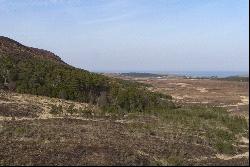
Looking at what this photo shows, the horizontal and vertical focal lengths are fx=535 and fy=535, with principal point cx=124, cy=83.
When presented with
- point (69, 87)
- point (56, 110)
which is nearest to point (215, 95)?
point (69, 87)

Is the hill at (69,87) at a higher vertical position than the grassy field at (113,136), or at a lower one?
higher

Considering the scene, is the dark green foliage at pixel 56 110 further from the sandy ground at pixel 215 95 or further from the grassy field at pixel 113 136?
the sandy ground at pixel 215 95

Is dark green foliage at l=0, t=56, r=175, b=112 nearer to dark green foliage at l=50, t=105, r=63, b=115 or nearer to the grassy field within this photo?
dark green foliage at l=50, t=105, r=63, b=115

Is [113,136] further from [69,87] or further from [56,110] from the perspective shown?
[69,87]

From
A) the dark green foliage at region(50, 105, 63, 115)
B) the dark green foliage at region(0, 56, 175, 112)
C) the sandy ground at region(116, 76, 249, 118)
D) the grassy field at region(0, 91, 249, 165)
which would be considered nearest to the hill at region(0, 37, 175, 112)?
the dark green foliage at region(0, 56, 175, 112)

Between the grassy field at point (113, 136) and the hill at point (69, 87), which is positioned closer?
the grassy field at point (113, 136)

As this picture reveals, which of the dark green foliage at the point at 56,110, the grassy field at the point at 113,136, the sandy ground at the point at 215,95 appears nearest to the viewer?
the grassy field at the point at 113,136

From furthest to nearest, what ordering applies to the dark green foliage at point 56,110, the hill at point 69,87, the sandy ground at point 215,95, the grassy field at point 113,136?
the sandy ground at point 215,95 → the hill at point 69,87 → the dark green foliage at point 56,110 → the grassy field at point 113,136

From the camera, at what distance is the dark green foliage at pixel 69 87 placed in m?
52.1

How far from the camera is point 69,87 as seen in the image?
55875 mm

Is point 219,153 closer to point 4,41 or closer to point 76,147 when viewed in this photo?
point 76,147

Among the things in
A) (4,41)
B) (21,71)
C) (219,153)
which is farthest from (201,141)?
(4,41)

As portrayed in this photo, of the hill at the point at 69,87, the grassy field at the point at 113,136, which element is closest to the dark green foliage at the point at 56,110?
the grassy field at the point at 113,136

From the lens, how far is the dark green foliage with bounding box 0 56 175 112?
5209 centimetres
